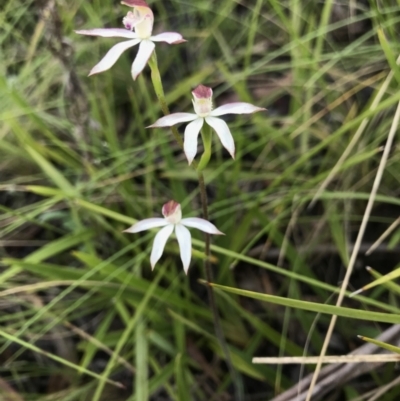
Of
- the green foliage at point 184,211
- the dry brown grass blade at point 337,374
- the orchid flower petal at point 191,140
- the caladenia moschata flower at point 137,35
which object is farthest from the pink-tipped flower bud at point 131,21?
the dry brown grass blade at point 337,374

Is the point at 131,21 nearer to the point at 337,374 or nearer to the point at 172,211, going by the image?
the point at 172,211

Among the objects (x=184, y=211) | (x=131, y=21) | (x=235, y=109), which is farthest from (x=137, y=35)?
(x=184, y=211)

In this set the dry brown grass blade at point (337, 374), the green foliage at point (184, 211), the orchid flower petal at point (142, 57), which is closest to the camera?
the orchid flower petal at point (142, 57)

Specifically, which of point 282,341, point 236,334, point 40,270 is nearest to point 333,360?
point 282,341

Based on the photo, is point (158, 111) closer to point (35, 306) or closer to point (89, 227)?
point (89, 227)

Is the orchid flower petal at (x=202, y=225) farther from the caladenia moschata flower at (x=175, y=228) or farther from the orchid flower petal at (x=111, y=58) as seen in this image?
the orchid flower petal at (x=111, y=58)

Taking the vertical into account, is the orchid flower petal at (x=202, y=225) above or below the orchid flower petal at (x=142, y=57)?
below

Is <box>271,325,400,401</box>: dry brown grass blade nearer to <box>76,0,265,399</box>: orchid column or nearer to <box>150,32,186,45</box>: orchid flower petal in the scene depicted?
<box>76,0,265,399</box>: orchid column
